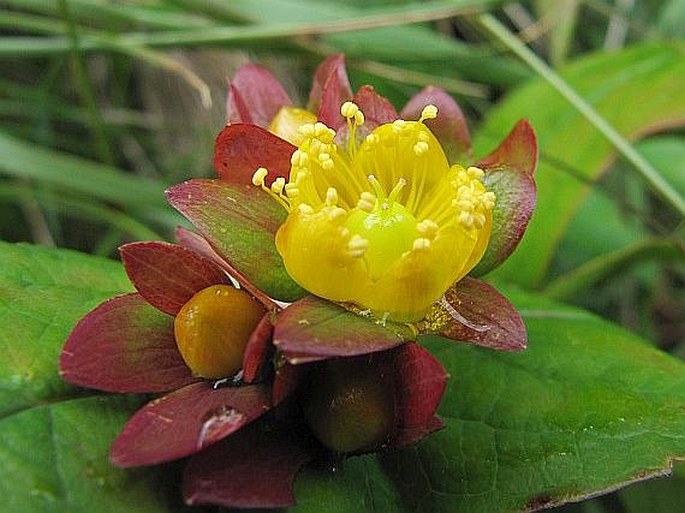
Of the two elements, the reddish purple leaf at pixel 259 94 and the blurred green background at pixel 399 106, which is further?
the blurred green background at pixel 399 106

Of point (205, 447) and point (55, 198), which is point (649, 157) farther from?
point (205, 447)

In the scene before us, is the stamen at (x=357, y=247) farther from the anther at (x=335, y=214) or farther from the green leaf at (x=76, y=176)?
the green leaf at (x=76, y=176)

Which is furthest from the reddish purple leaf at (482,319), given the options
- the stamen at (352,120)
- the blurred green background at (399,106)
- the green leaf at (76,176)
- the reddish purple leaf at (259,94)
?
the green leaf at (76,176)

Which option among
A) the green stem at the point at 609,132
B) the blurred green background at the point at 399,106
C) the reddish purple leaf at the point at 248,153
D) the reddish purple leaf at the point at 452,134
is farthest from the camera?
the blurred green background at the point at 399,106

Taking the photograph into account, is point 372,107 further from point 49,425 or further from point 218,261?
point 49,425

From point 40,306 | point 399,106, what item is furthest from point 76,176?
point 40,306

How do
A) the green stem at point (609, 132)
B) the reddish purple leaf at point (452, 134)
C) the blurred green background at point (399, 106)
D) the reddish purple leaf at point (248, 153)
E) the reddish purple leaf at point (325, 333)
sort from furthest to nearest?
the blurred green background at point (399, 106) → the green stem at point (609, 132) → the reddish purple leaf at point (452, 134) → the reddish purple leaf at point (248, 153) → the reddish purple leaf at point (325, 333)

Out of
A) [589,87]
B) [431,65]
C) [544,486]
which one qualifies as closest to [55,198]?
[431,65]

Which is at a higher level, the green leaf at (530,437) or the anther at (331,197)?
the anther at (331,197)
